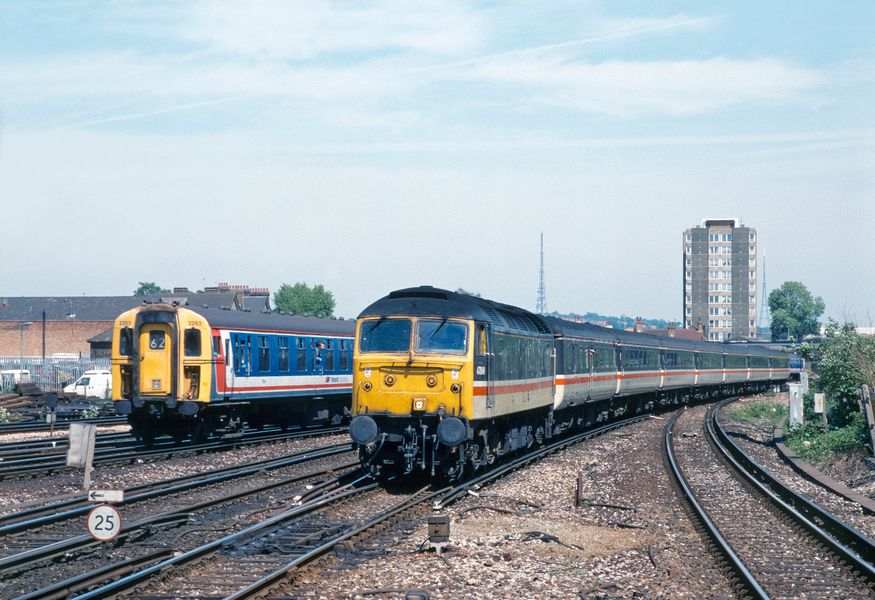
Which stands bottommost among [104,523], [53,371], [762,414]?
[762,414]

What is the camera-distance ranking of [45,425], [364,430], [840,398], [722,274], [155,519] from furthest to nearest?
[722,274] < [45,425] < [840,398] < [364,430] < [155,519]

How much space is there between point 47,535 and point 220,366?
475 inches

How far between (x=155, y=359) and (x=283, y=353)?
5058mm

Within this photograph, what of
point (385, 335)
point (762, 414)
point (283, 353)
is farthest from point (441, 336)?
point (762, 414)

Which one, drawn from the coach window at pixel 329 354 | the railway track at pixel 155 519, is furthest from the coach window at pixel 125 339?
the coach window at pixel 329 354

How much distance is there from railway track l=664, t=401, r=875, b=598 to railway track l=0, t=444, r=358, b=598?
6457 mm

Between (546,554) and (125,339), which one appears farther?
(125,339)

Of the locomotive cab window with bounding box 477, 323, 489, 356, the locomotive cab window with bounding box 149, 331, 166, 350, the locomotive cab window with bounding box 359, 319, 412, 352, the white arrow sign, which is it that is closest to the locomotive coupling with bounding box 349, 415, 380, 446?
the locomotive cab window with bounding box 359, 319, 412, 352

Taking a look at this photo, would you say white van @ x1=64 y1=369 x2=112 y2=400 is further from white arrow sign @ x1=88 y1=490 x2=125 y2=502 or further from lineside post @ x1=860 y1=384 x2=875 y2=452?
white arrow sign @ x1=88 y1=490 x2=125 y2=502

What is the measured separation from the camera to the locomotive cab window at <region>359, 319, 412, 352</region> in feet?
60.6

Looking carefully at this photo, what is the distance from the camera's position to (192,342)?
1000 inches

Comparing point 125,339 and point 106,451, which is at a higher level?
point 125,339

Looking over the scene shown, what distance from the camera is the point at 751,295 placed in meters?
198

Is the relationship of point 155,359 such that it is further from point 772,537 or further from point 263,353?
point 772,537
